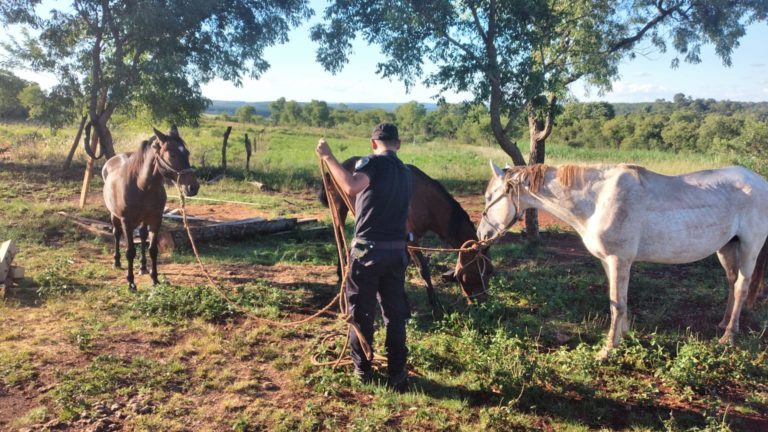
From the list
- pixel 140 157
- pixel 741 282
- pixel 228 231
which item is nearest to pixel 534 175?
pixel 741 282

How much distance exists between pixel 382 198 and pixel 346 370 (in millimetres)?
1685

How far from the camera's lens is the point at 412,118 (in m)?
69.0

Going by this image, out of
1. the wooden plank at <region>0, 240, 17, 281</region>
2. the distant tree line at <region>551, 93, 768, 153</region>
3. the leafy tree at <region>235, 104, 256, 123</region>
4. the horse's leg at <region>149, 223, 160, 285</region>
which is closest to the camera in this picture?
the wooden plank at <region>0, 240, 17, 281</region>

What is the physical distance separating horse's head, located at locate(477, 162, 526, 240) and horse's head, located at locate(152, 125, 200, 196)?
3.51 metres

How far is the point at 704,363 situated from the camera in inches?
164

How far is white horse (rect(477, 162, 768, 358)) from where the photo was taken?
4.46 m

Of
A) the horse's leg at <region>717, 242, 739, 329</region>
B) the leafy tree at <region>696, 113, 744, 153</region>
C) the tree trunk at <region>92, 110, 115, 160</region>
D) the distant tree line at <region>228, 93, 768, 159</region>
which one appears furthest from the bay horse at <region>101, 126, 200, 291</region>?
the leafy tree at <region>696, 113, 744, 153</region>

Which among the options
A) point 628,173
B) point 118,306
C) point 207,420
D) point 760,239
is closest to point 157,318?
point 118,306

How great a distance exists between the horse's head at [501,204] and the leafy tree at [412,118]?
5595cm

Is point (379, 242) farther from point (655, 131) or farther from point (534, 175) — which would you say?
point (655, 131)

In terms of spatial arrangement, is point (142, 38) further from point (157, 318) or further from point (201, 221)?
point (157, 318)

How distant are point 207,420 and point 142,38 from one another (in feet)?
38.7

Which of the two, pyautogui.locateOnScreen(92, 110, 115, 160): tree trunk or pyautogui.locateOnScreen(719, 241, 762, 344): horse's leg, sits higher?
pyautogui.locateOnScreen(92, 110, 115, 160): tree trunk

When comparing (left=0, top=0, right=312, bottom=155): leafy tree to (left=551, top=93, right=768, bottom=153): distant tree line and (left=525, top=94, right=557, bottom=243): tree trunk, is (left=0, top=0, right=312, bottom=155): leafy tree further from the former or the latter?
(left=551, top=93, right=768, bottom=153): distant tree line
